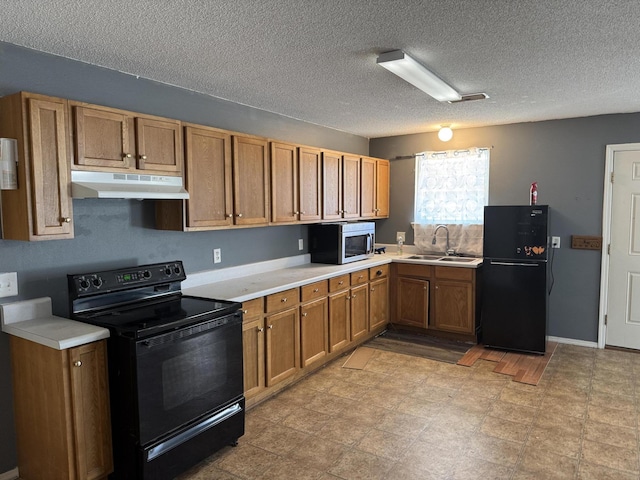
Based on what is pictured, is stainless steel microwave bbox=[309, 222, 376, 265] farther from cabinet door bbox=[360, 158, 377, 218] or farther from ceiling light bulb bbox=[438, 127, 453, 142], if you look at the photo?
ceiling light bulb bbox=[438, 127, 453, 142]

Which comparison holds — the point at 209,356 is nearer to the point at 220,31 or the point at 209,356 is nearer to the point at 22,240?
the point at 22,240

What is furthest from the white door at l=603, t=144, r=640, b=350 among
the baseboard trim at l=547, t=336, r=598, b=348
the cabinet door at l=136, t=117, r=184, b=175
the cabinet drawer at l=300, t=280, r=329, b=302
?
the cabinet door at l=136, t=117, r=184, b=175

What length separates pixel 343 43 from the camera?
2340 mm

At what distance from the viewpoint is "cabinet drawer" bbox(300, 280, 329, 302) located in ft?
11.9

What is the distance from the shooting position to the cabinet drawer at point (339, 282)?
157 inches

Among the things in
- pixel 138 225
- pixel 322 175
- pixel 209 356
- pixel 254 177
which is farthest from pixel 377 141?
pixel 209 356

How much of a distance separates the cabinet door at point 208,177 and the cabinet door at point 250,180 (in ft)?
0.23

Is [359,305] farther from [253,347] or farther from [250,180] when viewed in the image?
[250,180]

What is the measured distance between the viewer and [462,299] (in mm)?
4609

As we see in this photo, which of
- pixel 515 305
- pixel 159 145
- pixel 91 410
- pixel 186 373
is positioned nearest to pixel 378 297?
pixel 515 305

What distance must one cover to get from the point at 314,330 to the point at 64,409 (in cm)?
205

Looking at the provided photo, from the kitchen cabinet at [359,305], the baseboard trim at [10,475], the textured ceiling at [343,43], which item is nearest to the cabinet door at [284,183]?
the textured ceiling at [343,43]

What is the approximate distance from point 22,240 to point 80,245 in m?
0.39

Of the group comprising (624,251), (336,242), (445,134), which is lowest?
(624,251)
